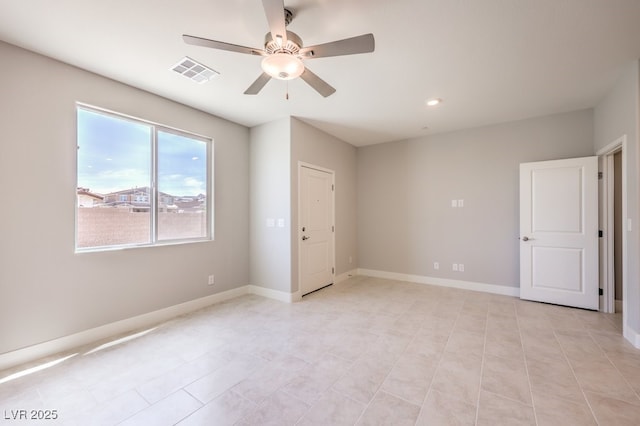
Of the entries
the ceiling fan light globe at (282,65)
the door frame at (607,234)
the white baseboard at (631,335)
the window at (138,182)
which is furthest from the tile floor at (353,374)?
the ceiling fan light globe at (282,65)

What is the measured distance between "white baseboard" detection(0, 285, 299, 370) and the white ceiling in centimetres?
268

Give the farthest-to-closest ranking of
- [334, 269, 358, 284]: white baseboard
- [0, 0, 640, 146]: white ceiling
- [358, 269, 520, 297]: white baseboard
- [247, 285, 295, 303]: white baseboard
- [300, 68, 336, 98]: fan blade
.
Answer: [334, 269, 358, 284]: white baseboard → [358, 269, 520, 297]: white baseboard → [247, 285, 295, 303]: white baseboard → [300, 68, 336, 98]: fan blade → [0, 0, 640, 146]: white ceiling

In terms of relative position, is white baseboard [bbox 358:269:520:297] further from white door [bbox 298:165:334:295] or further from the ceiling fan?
the ceiling fan

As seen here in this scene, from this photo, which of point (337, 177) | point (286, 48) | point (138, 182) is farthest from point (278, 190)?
point (286, 48)

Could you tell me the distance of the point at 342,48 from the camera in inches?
69.1

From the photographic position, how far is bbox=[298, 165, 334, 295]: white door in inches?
167

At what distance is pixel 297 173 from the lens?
4.12 meters

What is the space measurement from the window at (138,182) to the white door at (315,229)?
145 cm

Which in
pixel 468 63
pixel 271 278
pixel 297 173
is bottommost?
pixel 271 278

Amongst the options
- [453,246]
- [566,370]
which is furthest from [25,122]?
[453,246]

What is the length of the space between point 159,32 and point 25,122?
152 cm

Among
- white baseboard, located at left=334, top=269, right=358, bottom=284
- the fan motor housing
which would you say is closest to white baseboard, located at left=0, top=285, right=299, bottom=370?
white baseboard, located at left=334, top=269, right=358, bottom=284

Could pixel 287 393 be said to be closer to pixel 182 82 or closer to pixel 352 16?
pixel 352 16

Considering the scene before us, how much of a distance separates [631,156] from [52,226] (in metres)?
5.77
